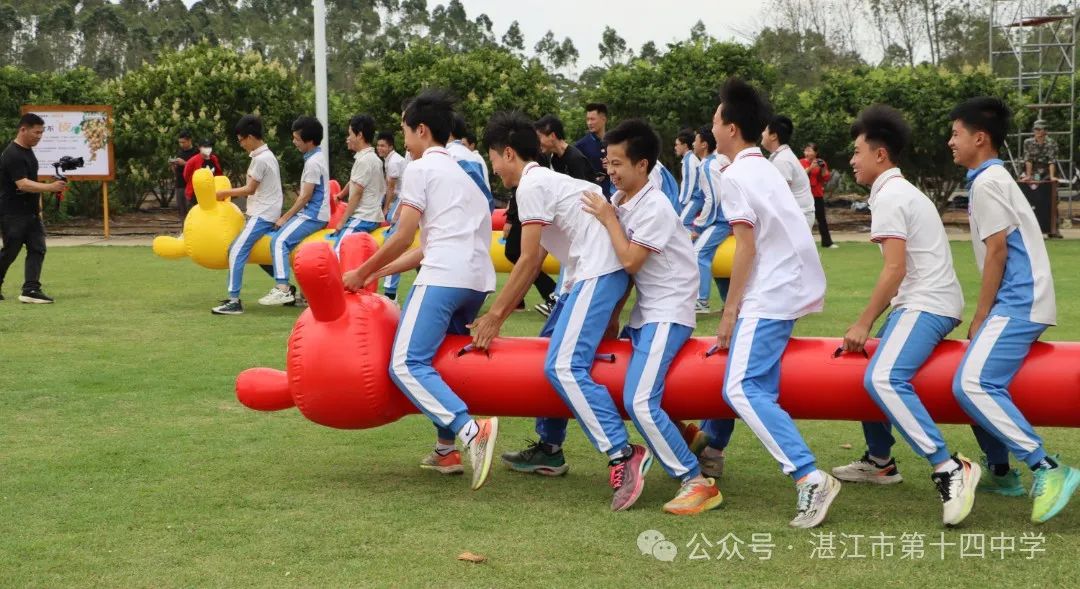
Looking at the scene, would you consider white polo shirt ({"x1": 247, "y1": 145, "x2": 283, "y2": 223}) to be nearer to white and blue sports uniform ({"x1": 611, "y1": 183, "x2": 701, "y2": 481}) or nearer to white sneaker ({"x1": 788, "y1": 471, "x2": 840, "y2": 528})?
white and blue sports uniform ({"x1": 611, "y1": 183, "x2": 701, "y2": 481})

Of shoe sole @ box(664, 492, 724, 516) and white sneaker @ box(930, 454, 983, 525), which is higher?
white sneaker @ box(930, 454, 983, 525)

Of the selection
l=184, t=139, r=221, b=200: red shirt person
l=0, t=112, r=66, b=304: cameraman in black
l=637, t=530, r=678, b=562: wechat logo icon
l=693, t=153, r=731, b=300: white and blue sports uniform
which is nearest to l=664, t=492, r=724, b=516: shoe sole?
l=637, t=530, r=678, b=562: wechat logo icon

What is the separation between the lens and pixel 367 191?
11133mm

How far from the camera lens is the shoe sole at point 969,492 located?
15.3 feet

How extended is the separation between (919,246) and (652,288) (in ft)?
3.49

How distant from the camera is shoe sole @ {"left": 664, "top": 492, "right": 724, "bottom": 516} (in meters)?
4.94

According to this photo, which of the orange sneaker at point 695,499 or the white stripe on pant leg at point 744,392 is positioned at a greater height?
the white stripe on pant leg at point 744,392

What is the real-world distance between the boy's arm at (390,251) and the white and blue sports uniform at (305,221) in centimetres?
580

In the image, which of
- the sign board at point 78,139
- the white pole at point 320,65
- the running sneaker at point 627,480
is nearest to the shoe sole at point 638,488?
the running sneaker at point 627,480

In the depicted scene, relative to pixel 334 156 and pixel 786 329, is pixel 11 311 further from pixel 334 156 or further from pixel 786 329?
pixel 334 156

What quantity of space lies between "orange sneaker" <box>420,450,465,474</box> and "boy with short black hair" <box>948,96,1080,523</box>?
2.22m

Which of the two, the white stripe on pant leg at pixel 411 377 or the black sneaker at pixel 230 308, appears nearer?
the white stripe on pant leg at pixel 411 377

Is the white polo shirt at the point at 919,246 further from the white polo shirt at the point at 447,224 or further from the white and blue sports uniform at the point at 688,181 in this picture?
the white and blue sports uniform at the point at 688,181

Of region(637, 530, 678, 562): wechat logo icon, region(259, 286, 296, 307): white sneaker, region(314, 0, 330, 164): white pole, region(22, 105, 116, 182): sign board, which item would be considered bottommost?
region(637, 530, 678, 562): wechat logo icon
